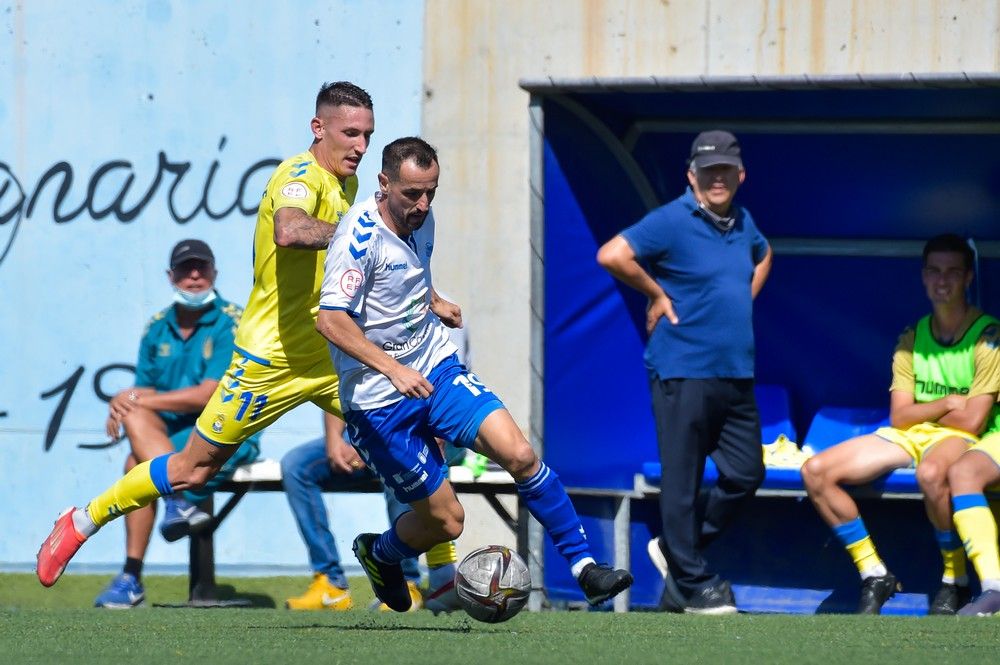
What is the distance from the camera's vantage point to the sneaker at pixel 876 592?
761 centimetres

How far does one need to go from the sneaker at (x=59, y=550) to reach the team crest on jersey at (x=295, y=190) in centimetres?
169

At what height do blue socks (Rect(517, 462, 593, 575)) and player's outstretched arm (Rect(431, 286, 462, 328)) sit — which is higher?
player's outstretched arm (Rect(431, 286, 462, 328))

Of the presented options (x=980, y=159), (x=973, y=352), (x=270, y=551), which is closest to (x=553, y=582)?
(x=270, y=551)

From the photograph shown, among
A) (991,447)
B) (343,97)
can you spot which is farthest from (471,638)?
(991,447)

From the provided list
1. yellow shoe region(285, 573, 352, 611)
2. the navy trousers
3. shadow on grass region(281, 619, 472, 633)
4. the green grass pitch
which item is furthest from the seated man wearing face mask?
the navy trousers

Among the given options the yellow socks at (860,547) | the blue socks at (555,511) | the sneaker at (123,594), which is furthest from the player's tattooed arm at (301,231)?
the yellow socks at (860,547)

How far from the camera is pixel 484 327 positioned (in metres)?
9.19

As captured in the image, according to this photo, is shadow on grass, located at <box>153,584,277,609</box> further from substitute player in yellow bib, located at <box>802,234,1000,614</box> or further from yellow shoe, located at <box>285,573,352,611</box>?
substitute player in yellow bib, located at <box>802,234,1000,614</box>

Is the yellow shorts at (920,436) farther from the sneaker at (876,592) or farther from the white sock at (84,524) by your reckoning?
the white sock at (84,524)

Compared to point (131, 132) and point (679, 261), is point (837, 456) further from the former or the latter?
point (131, 132)

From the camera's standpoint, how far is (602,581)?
570 cm

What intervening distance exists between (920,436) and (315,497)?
2.88 m

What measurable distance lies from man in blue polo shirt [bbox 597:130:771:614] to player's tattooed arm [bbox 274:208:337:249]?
196cm

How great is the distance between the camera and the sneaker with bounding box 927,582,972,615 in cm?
761
